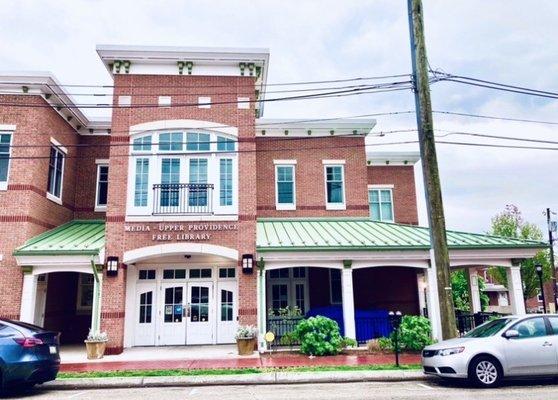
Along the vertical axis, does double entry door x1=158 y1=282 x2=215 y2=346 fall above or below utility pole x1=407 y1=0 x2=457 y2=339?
below

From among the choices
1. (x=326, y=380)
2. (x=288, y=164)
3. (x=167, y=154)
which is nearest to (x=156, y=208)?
(x=167, y=154)

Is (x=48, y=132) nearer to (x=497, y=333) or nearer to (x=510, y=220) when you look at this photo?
(x=497, y=333)

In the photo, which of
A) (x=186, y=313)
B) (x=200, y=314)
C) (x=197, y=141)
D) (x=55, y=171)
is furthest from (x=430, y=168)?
(x=55, y=171)

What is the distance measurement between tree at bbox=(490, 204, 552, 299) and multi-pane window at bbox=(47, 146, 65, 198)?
32.9 m

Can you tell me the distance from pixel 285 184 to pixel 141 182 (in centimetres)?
670

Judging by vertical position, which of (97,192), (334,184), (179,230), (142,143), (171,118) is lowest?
(179,230)

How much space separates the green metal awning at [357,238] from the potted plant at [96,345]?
19.3 feet

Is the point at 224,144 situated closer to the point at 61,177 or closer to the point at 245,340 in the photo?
the point at 245,340

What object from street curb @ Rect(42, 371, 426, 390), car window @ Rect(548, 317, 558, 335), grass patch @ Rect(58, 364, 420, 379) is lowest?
street curb @ Rect(42, 371, 426, 390)

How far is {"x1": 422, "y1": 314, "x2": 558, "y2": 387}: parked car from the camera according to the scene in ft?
29.7

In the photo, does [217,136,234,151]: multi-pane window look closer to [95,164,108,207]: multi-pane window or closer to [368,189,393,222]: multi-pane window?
[95,164,108,207]: multi-pane window

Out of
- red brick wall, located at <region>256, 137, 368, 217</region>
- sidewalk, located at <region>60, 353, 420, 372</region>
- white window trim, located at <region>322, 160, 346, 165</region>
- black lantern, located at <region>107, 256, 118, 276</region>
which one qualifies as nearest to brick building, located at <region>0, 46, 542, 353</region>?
black lantern, located at <region>107, 256, 118, 276</region>

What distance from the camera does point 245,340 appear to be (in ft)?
44.2

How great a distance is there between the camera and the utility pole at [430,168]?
10.3 m
